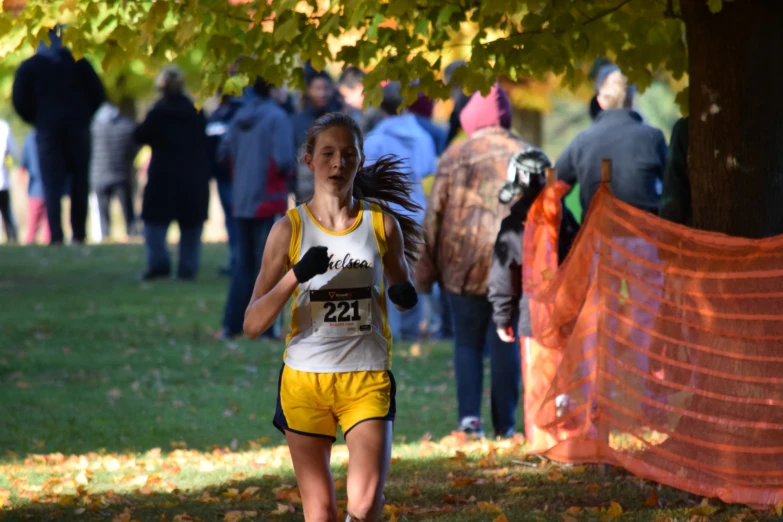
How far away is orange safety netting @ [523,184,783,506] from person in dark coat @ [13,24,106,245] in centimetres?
1136

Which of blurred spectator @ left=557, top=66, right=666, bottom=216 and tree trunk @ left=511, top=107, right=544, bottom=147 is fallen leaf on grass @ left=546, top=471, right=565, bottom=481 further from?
tree trunk @ left=511, top=107, right=544, bottom=147

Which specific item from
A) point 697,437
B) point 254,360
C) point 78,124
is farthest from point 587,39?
point 78,124

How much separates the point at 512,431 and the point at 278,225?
428 cm

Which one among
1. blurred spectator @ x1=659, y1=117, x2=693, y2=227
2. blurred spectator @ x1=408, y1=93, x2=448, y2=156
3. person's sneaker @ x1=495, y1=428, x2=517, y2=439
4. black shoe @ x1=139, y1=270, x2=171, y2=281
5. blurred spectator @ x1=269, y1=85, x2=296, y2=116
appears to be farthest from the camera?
black shoe @ x1=139, y1=270, x2=171, y2=281

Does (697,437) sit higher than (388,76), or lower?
lower

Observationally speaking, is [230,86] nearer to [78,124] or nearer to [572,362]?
[572,362]

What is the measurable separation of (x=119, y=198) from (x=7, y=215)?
2.31 m

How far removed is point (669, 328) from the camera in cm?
629

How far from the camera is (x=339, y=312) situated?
4727 millimetres

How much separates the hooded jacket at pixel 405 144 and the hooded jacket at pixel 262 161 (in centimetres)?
108

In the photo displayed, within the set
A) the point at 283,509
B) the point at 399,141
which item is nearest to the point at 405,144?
the point at 399,141

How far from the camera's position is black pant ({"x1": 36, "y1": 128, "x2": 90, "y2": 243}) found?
17203 mm

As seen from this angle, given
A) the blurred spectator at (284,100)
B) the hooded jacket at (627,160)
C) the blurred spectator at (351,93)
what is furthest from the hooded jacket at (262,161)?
the hooded jacket at (627,160)

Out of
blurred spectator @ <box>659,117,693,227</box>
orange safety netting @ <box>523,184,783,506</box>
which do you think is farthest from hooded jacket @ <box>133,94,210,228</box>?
orange safety netting @ <box>523,184,783,506</box>
